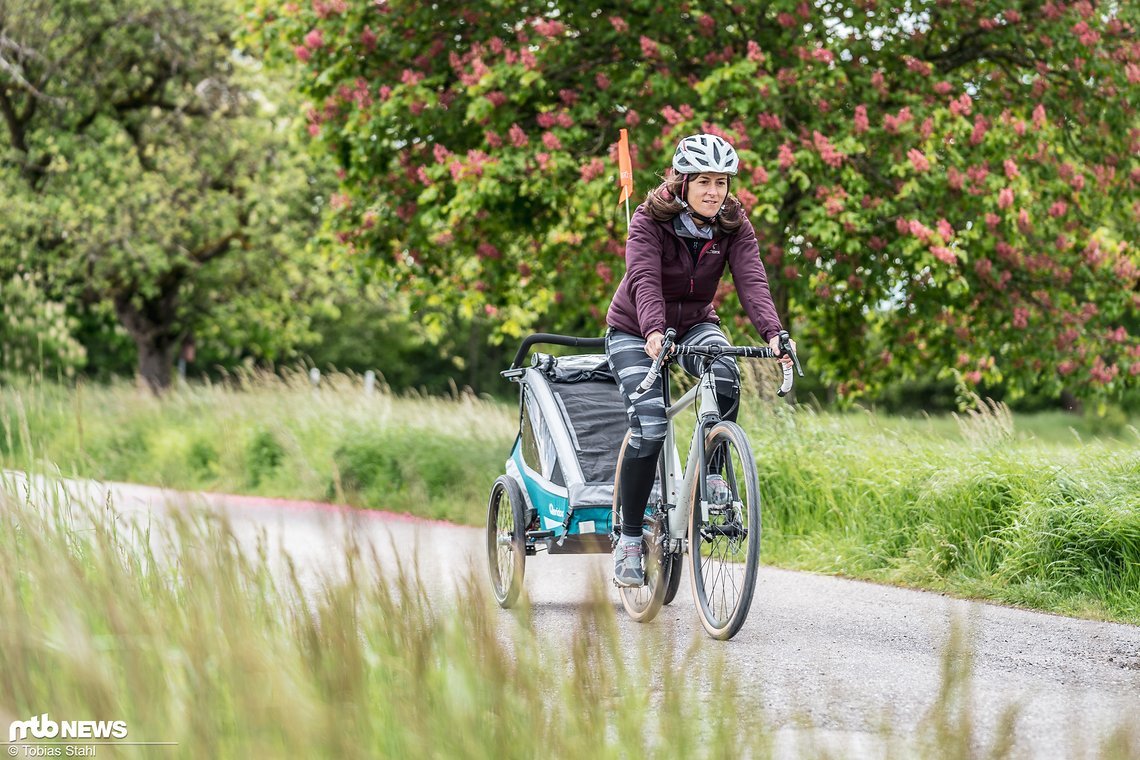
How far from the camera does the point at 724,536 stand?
5633 millimetres

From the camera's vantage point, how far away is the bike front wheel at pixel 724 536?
5285 mm

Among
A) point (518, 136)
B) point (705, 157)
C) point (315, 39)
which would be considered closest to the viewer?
point (705, 157)

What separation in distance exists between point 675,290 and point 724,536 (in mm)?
1145

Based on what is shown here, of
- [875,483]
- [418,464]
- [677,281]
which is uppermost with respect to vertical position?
[677,281]

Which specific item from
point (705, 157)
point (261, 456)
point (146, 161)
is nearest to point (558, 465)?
point (705, 157)

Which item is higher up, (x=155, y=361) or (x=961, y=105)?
(x=961, y=105)

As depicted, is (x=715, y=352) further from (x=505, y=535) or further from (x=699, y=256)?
(x=505, y=535)

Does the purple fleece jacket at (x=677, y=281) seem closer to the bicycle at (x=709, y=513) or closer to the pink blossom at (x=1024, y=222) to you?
the bicycle at (x=709, y=513)

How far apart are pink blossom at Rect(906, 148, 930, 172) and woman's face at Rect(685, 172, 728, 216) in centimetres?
725

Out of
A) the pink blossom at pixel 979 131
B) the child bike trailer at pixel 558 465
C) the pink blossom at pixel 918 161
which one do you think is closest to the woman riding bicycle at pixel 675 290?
the child bike trailer at pixel 558 465

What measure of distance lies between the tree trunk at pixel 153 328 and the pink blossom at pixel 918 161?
19249 mm

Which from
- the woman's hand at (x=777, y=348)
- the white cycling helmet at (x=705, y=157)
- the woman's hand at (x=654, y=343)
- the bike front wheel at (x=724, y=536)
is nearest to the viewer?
the bike front wheel at (x=724, y=536)

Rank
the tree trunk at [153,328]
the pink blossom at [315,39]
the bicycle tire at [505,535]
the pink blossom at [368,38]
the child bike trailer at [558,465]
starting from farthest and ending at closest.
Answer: the tree trunk at [153,328] → the pink blossom at [368,38] → the pink blossom at [315,39] → the bicycle tire at [505,535] → the child bike trailer at [558,465]

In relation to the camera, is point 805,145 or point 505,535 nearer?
point 505,535
